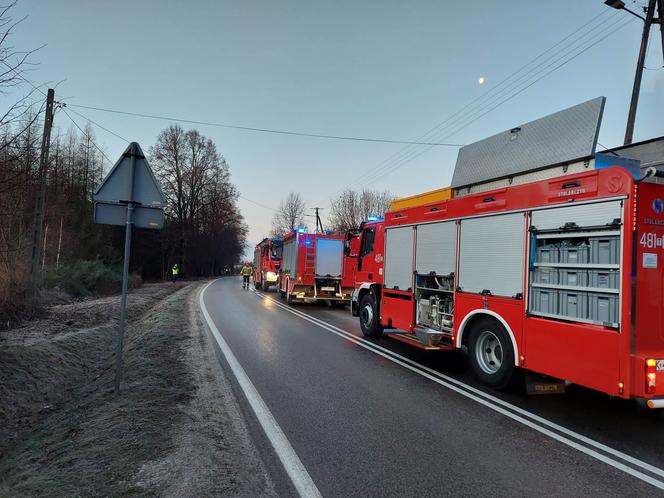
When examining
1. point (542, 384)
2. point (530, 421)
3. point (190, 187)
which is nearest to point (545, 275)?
point (542, 384)

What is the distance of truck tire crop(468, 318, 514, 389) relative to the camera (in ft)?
18.9

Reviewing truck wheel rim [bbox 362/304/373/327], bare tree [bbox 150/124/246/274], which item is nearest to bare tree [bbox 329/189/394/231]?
bare tree [bbox 150/124/246/274]

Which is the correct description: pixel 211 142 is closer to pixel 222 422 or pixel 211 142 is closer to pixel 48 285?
pixel 48 285

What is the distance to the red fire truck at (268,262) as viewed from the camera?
76.9 ft

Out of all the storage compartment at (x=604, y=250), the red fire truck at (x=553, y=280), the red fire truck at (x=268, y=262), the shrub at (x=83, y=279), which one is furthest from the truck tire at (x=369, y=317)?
the shrub at (x=83, y=279)

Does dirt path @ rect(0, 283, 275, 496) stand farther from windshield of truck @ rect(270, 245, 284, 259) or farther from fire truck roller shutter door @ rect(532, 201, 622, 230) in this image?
windshield of truck @ rect(270, 245, 284, 259)

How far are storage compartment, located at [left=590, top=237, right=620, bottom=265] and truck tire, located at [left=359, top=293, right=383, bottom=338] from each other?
5.59 meters

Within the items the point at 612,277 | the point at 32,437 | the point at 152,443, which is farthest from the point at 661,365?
the point at 32,437

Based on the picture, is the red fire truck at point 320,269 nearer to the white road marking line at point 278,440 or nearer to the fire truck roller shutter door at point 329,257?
the fire truck roller shutter door at point 329,257

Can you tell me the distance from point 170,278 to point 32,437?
44364 mm

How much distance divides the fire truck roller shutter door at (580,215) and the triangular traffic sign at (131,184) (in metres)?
4.77

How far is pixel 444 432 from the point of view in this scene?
14.4 feet

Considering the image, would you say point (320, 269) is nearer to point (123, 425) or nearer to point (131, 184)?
point (131, 184)

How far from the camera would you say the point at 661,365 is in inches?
170
